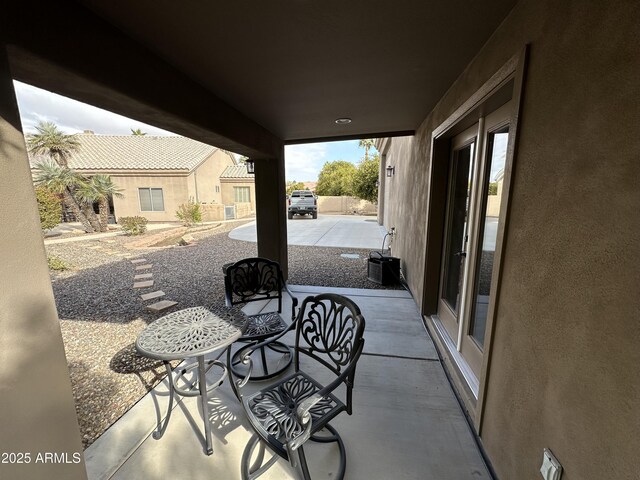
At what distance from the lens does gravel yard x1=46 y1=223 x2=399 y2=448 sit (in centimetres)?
223

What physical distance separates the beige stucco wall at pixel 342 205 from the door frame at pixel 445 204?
60.7 feet

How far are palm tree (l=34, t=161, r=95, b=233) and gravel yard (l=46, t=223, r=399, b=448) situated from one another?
9.53 feet

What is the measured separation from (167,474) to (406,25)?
9.66 ft

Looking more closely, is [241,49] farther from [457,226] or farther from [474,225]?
[457,226]

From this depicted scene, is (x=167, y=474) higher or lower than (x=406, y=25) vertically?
lower

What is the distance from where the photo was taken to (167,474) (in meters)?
1.55

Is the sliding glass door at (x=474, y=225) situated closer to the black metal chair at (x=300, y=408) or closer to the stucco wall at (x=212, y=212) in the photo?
the black metal chair at (x=300, y=408)

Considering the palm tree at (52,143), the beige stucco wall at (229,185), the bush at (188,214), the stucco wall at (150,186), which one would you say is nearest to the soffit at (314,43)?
the bush at (188,214)

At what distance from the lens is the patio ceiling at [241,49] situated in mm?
1331

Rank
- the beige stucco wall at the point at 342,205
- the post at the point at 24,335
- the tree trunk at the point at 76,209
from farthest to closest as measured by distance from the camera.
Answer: the beige stucco wall at the point at 342,205 → the tree trunk at the point at 76,209 → the post at the point at 24,335

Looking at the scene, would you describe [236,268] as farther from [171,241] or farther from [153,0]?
[171,241]

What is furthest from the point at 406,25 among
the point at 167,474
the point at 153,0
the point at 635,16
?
the point at 167,474

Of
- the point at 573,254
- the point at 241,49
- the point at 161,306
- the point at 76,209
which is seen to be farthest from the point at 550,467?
the point at 76,209

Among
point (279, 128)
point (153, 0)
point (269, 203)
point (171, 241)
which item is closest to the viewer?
point (153, 0)
